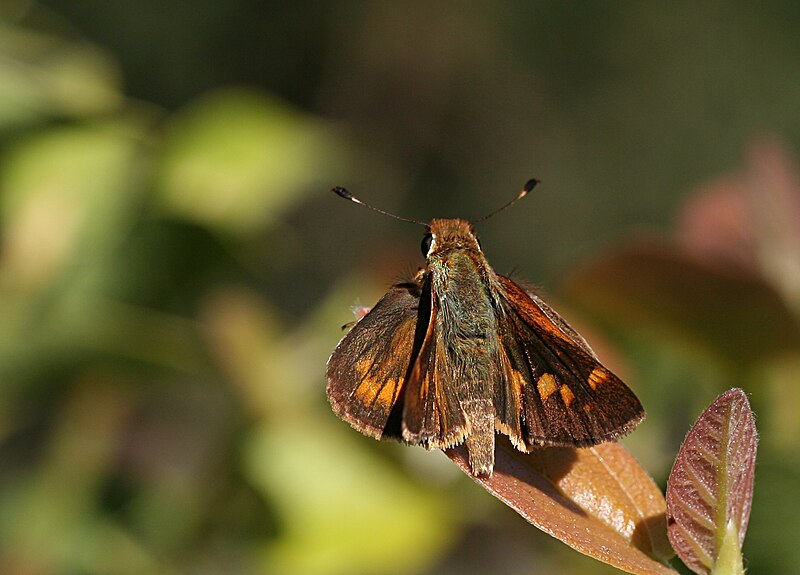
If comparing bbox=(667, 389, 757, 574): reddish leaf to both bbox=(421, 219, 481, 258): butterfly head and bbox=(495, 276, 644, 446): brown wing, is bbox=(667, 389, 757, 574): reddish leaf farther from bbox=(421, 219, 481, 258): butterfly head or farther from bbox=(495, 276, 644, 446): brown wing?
bbox=(421, 219, 481, 258): butterfly head

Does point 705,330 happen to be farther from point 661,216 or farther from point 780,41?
point 780,41

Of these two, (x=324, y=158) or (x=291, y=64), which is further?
(x=291, y=64)

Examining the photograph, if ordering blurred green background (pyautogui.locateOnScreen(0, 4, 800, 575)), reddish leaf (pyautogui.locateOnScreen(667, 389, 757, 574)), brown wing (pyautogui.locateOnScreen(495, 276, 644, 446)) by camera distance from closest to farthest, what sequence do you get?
reddish leaf (pyautogui.locateOnScreen(667, 389, 757, 574)) < brown wing (pyautogui.locateOnScreen(495, 276, 644, 446)) < blurred green background (pyautogui.locateOnScreen(0, 4, 800, 575))

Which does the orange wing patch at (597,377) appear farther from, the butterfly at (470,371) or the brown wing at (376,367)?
the brown wing at (376,367)

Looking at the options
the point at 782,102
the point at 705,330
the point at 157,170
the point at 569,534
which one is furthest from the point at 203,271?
the point at 782,102

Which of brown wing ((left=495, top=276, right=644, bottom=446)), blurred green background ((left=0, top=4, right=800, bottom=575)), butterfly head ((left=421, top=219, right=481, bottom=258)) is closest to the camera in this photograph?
brown wing ((left=495, top=276, right=644, bottom=446))

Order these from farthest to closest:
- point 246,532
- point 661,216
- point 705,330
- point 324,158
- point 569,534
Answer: point 661,216
point 324,158
point 246,532
point 705,330
point 569,534

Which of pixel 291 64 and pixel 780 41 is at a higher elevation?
pixel 780 41

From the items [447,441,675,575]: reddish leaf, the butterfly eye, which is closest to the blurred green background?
the butterfly eye
